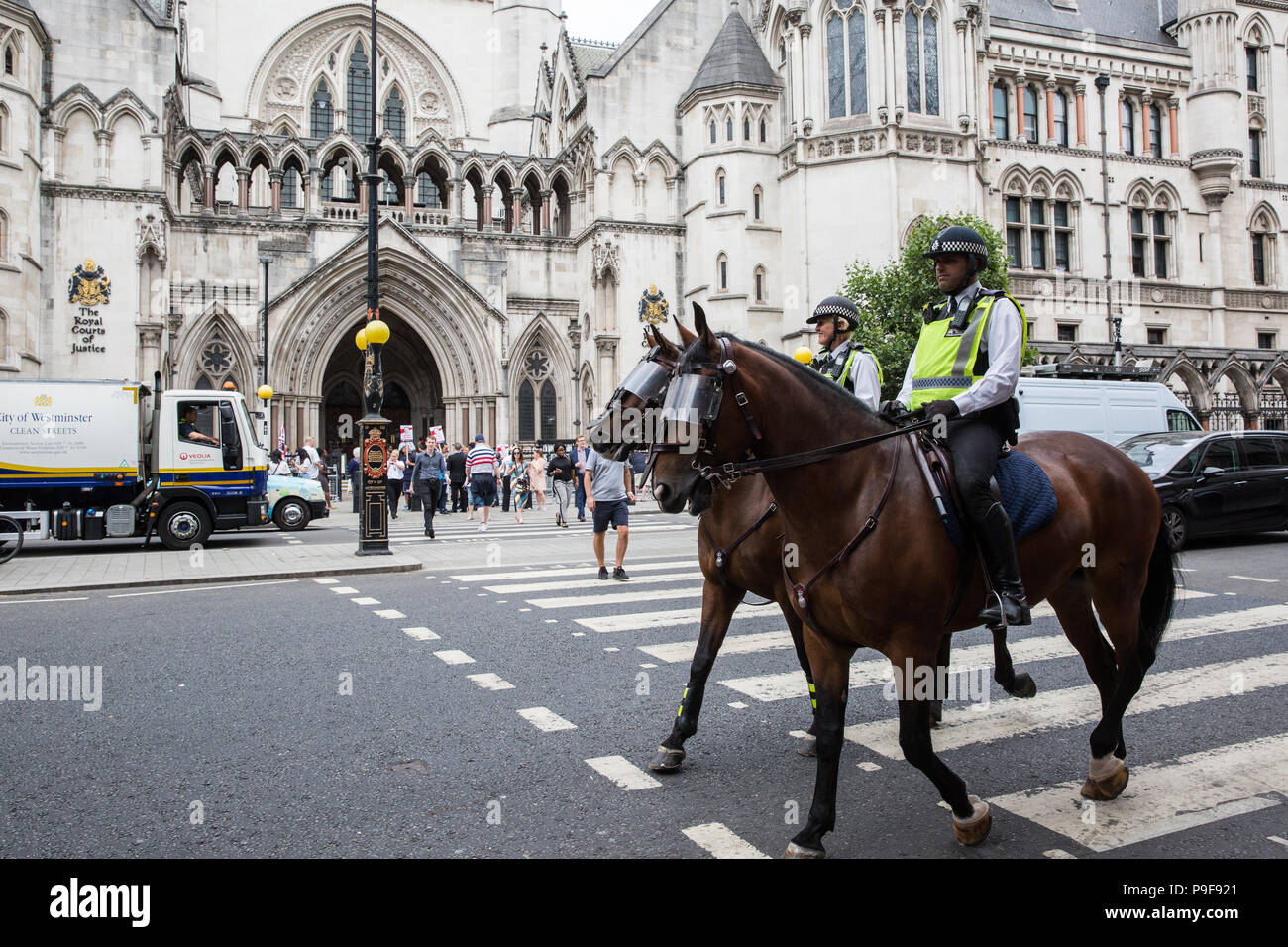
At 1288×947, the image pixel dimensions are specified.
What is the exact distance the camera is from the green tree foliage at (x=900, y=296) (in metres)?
29.1

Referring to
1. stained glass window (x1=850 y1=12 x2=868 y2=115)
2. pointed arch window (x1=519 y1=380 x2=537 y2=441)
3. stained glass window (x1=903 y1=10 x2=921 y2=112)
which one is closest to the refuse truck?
pointed arch window (x1=519 y1=380 x2=537 y2=441)

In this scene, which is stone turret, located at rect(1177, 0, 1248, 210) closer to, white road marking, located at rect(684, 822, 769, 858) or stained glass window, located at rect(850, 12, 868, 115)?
stained glass window, located at rect(850, 12, 868, 115)

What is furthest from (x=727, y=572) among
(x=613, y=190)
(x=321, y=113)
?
(x=321, y=113)

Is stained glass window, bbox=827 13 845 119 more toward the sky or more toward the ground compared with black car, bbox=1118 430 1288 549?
more toward the sky

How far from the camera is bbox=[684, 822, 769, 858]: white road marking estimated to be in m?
3.68

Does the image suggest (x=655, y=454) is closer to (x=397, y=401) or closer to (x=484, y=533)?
(x=484, y=533)

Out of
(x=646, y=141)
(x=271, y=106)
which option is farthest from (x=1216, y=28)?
(x=271, y=106)

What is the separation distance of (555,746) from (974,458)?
2.60m

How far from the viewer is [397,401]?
42.0 m

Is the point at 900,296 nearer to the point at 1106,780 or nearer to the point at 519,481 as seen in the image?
the point at 519,481

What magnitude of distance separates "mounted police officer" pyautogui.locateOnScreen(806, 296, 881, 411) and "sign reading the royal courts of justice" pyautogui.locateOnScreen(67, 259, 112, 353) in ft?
101

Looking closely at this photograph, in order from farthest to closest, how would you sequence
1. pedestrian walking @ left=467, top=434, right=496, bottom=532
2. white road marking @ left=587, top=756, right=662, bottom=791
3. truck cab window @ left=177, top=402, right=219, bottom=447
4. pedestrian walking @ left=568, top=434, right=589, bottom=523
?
pedestrian walking @ left=568, top=434, right=589, bottom=523 → pedestrian walking @ left=467, top=434, right=496, bottom=532 → truck cab window @ left=177, top=402, right=219, bottom=447 → white road marking @ left=587, top=756, right=662, bottom=791

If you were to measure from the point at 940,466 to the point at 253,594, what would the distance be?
28.5ft
